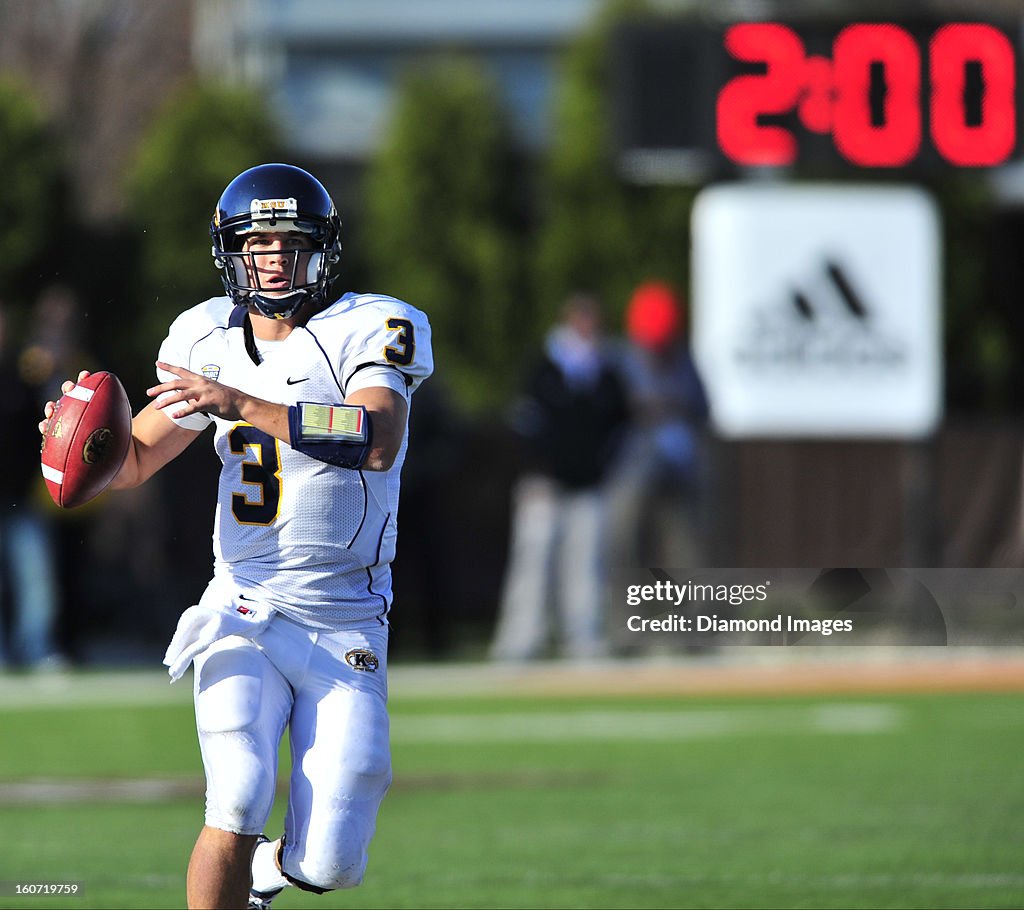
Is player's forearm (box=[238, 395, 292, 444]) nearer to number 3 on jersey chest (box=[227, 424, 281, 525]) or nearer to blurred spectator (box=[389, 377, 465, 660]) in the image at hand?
number 3 on jersey chest (box=[227, 424, 281, 525])

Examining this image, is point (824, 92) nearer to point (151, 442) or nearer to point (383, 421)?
point (151, 442)

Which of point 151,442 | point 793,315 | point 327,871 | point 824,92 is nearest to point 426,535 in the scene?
point 793,315

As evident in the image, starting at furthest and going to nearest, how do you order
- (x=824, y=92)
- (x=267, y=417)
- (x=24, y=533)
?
(x=824, y=92) < (x=24, y=533) < (x=267, y=417)

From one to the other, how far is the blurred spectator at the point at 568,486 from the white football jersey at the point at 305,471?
7.61 m

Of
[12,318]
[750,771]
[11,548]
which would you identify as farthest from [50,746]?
[12,318]

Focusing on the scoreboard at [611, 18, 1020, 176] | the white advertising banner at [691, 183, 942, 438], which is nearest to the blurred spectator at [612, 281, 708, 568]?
the white advertising banner at [691, 183, 942, 438]

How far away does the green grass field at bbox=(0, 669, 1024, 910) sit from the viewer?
6340 millimetres

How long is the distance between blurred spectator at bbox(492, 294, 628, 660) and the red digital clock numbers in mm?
1652


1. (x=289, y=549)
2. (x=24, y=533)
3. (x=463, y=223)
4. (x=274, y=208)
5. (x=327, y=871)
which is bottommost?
(x=24, y=533)

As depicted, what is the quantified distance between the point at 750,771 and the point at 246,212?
5273 millimetres

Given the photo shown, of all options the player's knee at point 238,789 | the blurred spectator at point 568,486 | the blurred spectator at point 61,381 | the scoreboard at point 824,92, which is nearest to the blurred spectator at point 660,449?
the blurred spectator at point 568,486

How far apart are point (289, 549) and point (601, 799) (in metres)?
4.07

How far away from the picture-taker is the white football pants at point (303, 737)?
4414mm

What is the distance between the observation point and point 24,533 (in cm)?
1165
